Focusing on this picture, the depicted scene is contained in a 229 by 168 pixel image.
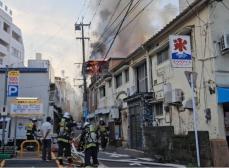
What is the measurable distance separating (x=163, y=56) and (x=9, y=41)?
41820 millimetres

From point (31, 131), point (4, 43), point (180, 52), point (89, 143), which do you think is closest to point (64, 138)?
point (89, 143)

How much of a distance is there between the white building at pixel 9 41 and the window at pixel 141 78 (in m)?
30.5

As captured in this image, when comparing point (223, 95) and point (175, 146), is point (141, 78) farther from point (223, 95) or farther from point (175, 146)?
point (223, 95)

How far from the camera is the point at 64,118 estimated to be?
1411 cm

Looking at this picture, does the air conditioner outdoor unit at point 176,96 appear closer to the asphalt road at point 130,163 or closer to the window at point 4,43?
the asphalt road at point 130,163

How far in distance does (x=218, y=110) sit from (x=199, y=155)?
196 centimetres

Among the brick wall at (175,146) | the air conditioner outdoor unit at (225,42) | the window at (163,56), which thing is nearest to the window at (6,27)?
the window at (163,56)

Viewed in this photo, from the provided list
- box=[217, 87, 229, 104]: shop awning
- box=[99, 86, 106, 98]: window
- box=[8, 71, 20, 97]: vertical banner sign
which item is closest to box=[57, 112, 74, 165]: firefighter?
box=[217, 87, 229, 104]: shop awning

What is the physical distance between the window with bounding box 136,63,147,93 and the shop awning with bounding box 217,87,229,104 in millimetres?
9138

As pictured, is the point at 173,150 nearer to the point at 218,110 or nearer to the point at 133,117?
the point at 218,110

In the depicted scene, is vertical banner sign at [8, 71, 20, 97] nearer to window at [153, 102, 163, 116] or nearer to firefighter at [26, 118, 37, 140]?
firefighter at [26, 118, 37, 140]

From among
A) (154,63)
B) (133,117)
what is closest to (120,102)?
(133,117)

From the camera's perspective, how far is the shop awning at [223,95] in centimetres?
1351

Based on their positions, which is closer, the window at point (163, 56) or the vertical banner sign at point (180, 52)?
the vertical banner sign at point (180, 52)
